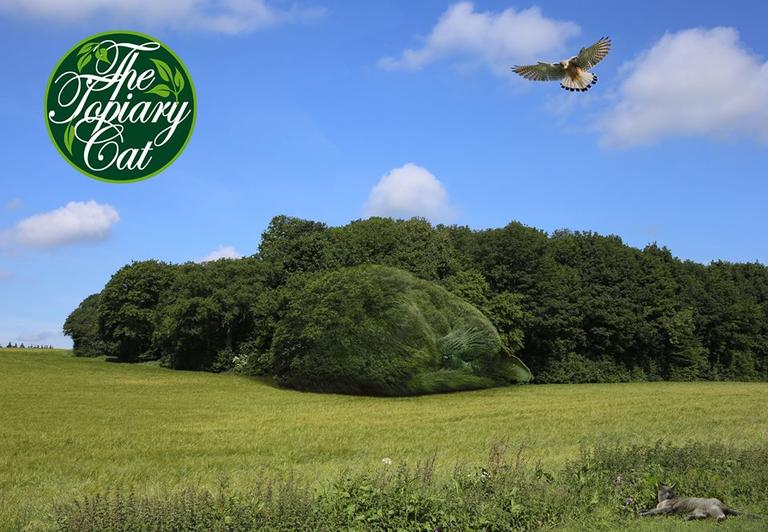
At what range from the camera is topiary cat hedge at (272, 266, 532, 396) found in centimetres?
3109

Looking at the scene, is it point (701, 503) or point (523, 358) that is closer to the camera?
point (701, 503)

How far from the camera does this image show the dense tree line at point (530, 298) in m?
43.2

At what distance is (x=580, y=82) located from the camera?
9742 mm

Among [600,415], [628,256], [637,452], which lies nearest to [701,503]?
[637,452]

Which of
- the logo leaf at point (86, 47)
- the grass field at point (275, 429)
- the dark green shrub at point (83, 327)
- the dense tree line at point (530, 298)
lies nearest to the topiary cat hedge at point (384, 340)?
the grass field at point (275, 429)

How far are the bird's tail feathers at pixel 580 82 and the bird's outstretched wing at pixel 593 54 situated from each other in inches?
10.4

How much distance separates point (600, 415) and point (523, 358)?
29.1 meters

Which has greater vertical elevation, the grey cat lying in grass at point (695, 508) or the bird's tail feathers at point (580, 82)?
the bird's tail feathers at point (580, 82)

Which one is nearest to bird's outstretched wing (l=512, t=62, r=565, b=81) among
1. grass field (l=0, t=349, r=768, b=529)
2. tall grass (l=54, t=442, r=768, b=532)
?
tall grass (l=54, t=442, r=768, b=532)

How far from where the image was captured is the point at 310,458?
45.2 feet

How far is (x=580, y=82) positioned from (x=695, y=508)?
5895 millimetres

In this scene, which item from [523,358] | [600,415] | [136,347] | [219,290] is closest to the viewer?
[600,415]

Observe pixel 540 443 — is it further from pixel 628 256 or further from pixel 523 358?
pixel 628 256

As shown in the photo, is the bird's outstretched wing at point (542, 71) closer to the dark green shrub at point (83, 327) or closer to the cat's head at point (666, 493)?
the cat's head at point (666, 493)
